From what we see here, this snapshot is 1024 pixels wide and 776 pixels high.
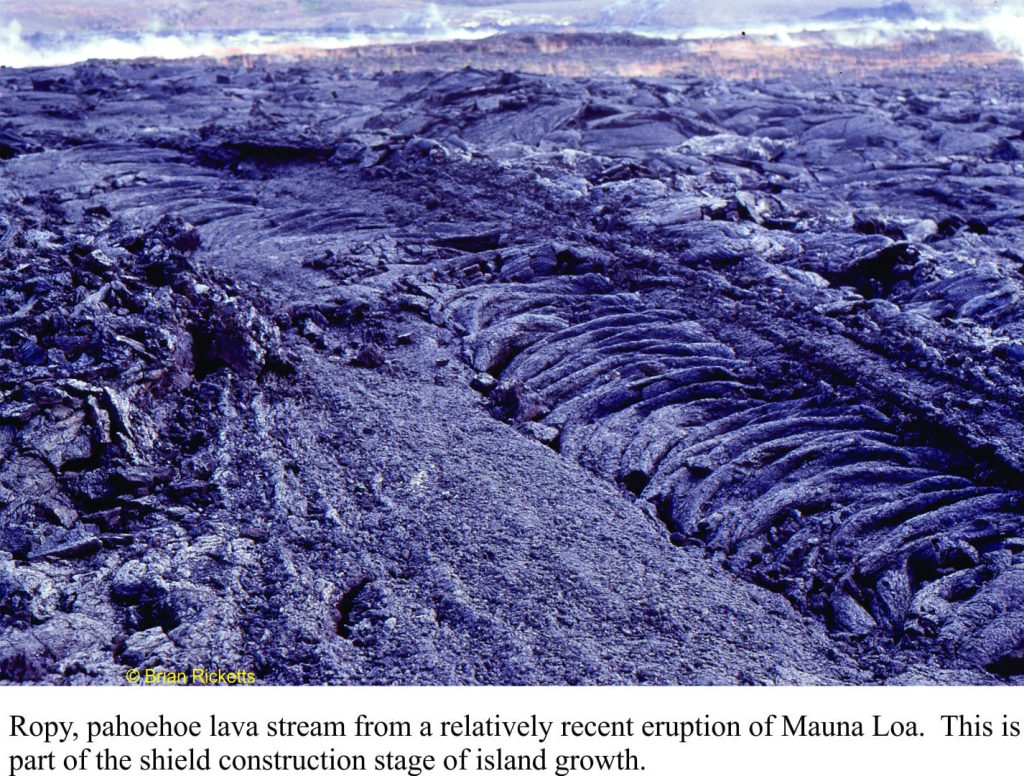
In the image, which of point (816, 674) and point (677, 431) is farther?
point (677, 431)

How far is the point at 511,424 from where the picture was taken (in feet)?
28.2

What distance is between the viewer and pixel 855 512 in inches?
287

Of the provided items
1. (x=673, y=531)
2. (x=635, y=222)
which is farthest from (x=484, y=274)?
(x=673, y=531)

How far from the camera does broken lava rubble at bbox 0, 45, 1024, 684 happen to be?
5.88m

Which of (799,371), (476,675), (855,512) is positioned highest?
(799,371)

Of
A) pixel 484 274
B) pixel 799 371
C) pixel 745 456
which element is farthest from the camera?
pixel 484 274

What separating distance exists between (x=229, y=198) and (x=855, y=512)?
38.8ft

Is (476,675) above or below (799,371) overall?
below

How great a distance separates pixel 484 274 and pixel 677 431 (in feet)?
14.6

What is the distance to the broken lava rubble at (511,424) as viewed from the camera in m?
5.88

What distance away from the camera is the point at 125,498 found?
6.87 m
